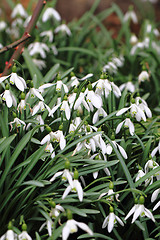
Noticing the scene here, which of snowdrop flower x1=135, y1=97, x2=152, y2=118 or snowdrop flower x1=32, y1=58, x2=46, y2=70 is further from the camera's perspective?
snowdrop flower x1=32, y1=58, x2=46, y2=70

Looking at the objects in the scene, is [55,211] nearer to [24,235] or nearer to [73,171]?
[24,235]

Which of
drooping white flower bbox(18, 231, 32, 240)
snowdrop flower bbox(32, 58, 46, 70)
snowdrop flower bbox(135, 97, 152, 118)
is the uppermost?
snowdrop flower bbox(32, 58, 46, 70)

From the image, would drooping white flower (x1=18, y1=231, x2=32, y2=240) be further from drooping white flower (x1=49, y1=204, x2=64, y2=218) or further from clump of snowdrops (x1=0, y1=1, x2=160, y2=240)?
drooping white flower (x1=49, y1=204, x2=64, y2=218)

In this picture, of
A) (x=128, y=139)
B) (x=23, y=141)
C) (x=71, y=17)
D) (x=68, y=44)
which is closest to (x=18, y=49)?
(x=23, y=141)

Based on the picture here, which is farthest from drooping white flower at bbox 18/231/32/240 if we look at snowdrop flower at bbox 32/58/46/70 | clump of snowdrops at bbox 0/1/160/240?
snowdrop flower at bbox 32/58/46/70

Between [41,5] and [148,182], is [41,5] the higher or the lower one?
the higher one

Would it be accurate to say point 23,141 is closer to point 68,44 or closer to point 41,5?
point 41,5

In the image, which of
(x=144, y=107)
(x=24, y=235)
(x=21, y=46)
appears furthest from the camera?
(x=21, y=46)

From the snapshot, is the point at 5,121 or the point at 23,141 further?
the point at 5,121

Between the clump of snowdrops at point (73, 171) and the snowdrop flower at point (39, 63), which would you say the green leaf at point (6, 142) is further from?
the snowdrop flower at point (39, 63)

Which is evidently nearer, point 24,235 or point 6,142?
point 24,235

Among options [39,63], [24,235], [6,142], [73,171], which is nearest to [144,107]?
[73,171]
